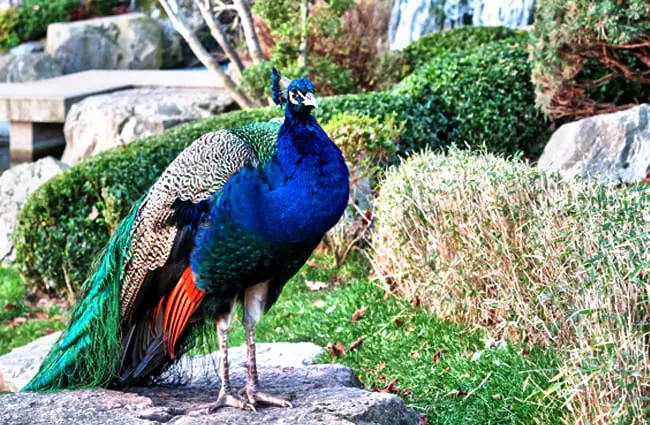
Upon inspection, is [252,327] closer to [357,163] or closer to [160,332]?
[160,332]

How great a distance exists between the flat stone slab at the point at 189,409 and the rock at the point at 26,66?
12303mm

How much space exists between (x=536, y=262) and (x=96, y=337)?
204 centimetres

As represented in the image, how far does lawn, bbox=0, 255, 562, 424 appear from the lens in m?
4.05

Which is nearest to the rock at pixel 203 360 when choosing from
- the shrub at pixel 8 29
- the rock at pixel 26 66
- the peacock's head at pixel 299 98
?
the peacock's head at pixel 299 98

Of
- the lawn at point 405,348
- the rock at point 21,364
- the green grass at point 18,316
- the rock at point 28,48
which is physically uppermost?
the rock at point 28,48

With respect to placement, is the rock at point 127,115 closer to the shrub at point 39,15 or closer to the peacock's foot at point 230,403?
the shrub at point 39,15

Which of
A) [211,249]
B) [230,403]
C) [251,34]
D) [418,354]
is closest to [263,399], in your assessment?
[230,403]

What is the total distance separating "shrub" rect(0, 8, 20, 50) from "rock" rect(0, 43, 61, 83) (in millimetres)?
406

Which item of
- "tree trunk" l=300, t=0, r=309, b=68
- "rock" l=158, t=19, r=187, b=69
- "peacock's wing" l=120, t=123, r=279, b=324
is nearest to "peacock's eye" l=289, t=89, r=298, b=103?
"peacock's wing" l=120, t=123, r=279, b=324

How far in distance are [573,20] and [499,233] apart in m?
3.43

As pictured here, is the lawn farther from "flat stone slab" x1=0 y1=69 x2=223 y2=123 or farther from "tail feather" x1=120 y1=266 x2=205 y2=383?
"flat stone slab" x1=0 y1=69 x2=223 y2=123

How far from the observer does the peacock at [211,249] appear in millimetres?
3404

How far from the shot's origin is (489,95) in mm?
8812

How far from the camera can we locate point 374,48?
409 inches
